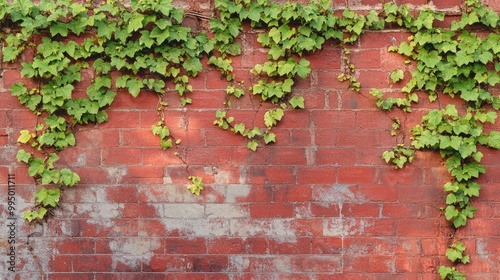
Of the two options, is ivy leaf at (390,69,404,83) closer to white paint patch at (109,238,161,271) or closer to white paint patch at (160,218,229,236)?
white paint patch at (160,218,229,236)

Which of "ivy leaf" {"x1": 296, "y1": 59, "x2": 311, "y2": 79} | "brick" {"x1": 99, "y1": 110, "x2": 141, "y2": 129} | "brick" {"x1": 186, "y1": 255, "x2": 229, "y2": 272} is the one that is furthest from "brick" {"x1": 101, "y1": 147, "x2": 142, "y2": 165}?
"ivy leaf" {"x1": 296, "y1": 59, "x2": 311, "y2": 79}

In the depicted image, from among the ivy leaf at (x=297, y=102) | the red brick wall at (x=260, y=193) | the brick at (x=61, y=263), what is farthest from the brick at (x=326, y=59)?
the brick at (x=61, y=263)

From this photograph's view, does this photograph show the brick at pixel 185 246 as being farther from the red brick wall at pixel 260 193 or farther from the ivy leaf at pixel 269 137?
the ivy leaf at pixel 269 137

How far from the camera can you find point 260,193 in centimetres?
322

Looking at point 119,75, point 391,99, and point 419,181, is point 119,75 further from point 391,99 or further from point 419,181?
point 419,181

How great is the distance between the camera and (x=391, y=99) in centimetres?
317

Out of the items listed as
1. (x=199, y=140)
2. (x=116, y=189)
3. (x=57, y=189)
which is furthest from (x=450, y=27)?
(x=57, y=189)

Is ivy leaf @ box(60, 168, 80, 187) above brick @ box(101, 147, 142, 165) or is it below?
below

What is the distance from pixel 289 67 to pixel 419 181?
3.28 ft

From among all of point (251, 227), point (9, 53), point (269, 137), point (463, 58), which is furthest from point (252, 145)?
point (9, 53)

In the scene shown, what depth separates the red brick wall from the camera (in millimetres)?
3207

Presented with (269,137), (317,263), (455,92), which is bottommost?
(317,263)

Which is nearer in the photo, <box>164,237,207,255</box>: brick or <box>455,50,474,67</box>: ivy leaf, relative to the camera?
<box>455,50,474,67</box>: ivy leaf

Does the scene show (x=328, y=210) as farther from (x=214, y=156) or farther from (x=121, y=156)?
(x=121, y=156)
